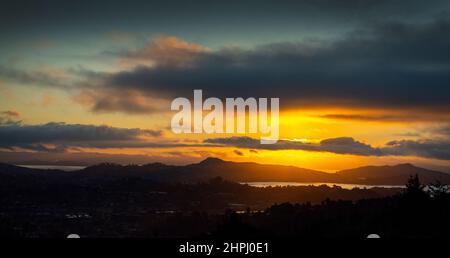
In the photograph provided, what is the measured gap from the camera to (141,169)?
220 feet

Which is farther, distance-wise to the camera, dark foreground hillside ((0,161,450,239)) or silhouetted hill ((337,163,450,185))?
silhouetted hill ((337,163,450,185))

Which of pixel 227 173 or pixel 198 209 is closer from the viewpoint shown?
pixel 198 209

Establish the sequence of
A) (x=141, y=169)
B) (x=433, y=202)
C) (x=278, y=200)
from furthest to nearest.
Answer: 1. (x=141, y=169)
2. (x=278, y=200)
3. (x=433, y=202)

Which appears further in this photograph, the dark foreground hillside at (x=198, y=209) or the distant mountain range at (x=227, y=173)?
the distant mountain range at (x=227, y=173)

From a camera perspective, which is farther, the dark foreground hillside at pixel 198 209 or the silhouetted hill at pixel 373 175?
the silhouetted hill at pixel 373 175

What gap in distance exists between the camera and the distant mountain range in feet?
191

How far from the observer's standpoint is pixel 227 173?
207ft

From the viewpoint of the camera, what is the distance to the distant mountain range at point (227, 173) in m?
58.3

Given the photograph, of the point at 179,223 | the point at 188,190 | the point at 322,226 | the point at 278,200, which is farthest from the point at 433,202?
the point at 188,190
